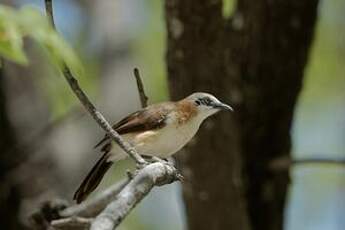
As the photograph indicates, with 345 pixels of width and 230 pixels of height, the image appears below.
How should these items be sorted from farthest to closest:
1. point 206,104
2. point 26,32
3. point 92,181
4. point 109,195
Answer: point 206,104, point 109,195, point 92,181, point 26,32

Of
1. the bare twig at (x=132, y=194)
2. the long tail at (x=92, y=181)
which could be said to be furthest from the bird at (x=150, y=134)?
the bare twig at (x=132, y=194)

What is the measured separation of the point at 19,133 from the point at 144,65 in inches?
87.8

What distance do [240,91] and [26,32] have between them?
1.81 metres

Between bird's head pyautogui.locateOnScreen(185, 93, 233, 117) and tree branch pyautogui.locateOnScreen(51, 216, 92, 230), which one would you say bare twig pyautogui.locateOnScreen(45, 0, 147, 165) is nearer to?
tree branch pyautogui.locateOnScreen(51, 216, 92, 230)

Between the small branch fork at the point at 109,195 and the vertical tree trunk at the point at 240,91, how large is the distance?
0.74 m

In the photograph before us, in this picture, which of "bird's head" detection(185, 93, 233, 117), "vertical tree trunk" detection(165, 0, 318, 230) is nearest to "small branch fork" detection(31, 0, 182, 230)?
"bird's head" detection(185, 93, 233, 117)

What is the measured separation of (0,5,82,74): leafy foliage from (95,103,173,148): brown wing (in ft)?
2.01

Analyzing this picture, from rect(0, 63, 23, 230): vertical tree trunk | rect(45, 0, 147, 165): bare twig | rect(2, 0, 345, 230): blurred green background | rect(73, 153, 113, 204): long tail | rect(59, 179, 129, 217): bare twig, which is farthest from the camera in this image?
rect(2, 0, 345, 230): blurred green background

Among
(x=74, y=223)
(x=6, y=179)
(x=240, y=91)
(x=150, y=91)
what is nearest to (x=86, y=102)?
(x=74, y=223)

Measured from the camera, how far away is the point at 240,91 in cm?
414

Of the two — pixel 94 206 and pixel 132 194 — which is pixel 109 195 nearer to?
pixel 94 206

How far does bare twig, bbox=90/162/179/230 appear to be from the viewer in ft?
6.07

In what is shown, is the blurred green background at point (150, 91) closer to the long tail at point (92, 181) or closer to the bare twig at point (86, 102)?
the long tail at point (92, 181)

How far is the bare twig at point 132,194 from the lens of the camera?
1.85 metres
